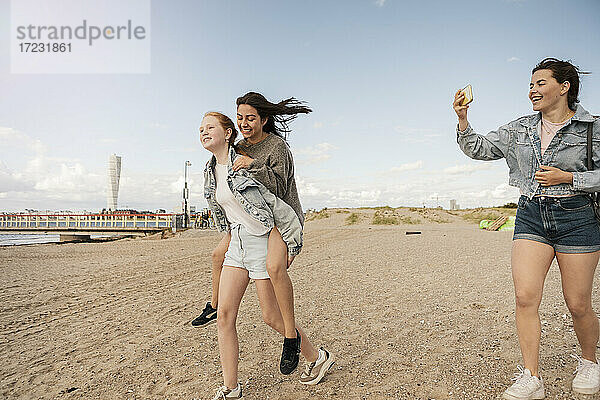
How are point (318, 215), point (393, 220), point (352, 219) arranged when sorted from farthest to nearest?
1. point (318, 215)
2. point (352, 219)
3. point (393, 220)

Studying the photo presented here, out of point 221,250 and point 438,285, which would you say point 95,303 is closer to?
point 221,250

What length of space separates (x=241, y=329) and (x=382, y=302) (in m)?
2.31

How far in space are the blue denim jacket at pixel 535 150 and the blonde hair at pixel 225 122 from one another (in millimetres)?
1706

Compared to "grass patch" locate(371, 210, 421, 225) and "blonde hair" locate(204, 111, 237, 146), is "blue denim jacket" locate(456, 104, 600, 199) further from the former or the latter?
"grass patch" locate(371, 210, 421, 225)

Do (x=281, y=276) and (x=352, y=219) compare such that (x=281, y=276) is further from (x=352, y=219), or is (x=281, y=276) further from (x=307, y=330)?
(x=352, y=219)

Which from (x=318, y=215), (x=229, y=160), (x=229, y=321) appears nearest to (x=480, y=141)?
(x=229, y=160)

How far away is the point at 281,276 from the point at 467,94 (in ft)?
6.15

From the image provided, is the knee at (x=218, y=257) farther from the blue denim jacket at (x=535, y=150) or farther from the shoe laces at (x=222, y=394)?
the blue denim jacket at (x=535, y=150)

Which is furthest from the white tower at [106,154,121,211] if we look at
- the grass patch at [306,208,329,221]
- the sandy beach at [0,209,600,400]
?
the sandy beach at [0,209,600,400]

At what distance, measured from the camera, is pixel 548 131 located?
3305 mm

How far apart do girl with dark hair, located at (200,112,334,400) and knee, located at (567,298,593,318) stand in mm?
1943

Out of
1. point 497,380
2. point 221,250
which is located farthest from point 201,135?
point 497,380

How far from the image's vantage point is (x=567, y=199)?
3133 millimetres

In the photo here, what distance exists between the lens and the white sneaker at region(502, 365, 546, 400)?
317 cm
